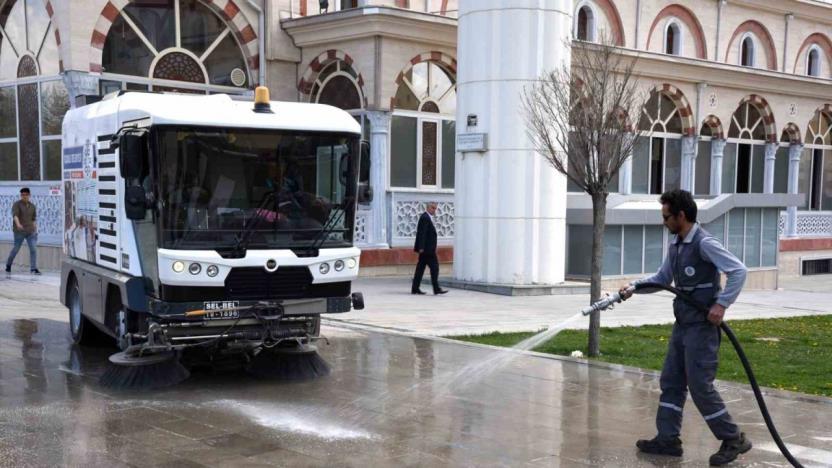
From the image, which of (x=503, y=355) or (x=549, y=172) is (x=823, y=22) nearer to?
(x=549, y=172)

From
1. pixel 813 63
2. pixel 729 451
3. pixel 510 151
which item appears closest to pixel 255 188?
pixel 729 451

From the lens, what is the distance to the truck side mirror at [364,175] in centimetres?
954

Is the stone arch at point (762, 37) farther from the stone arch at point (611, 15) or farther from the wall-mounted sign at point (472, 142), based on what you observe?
the wall-mounted sign at point (472, 142)

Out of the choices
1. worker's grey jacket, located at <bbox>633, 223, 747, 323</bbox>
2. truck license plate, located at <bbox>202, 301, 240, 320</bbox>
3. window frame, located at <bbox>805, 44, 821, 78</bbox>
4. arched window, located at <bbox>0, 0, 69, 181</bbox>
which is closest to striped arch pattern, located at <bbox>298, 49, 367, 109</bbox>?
arched window, located at <bbox>0, 0, 69, 181</bbox>

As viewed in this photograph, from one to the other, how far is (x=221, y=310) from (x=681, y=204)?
4.40 metres

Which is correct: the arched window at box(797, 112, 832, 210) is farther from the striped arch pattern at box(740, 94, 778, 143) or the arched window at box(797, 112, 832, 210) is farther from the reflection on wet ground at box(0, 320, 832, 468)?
the reflection on wet ground at box(0, 320, 832, 468)

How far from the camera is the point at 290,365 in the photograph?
30.7ft

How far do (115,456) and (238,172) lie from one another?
315 centimetres

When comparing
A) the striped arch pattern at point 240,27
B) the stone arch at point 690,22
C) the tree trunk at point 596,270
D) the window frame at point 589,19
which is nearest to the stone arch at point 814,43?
the stone arch at point 690,22

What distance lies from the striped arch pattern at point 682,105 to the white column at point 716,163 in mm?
1386

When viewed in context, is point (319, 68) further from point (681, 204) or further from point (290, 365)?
point (681, 204)

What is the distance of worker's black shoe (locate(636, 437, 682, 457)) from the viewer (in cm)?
671

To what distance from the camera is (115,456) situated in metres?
6.47

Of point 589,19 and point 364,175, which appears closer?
point 364,175
